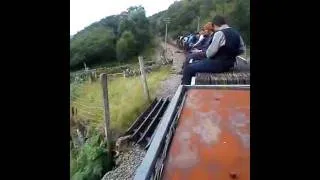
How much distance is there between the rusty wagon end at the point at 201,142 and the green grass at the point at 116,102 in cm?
129

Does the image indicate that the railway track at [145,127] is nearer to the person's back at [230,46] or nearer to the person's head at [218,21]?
the person's back at [230,46]

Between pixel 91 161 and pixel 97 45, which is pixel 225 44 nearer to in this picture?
pixel 97 45

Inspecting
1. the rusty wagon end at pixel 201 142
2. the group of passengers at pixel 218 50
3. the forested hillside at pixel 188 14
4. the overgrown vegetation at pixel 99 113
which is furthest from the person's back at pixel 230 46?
the overgrown vegetation at pixel 99 113

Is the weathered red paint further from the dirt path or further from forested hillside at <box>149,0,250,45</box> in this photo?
the dirt path

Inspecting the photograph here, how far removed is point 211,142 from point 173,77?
3.36m

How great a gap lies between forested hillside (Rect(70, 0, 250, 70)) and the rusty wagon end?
0.49m

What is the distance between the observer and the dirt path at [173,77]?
3829mm
